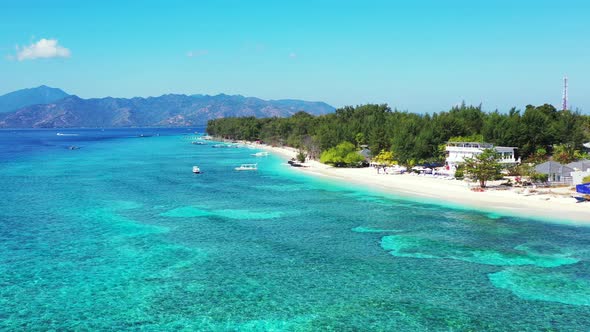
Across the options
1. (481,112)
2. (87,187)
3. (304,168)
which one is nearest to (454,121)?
(481,112)

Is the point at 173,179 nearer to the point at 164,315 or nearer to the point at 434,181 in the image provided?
the point at 434,181

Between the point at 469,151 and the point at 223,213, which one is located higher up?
the point at 469,151

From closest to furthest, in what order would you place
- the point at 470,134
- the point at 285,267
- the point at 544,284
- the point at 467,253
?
the point at 544,284 < the point at 285,267 < the point at 467,253 < the point at 470,134

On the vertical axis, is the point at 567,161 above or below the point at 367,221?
above

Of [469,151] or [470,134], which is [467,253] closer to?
[469,151]

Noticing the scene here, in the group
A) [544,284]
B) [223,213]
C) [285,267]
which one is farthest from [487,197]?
[285,267]

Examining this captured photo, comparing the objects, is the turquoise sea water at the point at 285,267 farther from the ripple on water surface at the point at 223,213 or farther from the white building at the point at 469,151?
the white building at the point at 469,151
